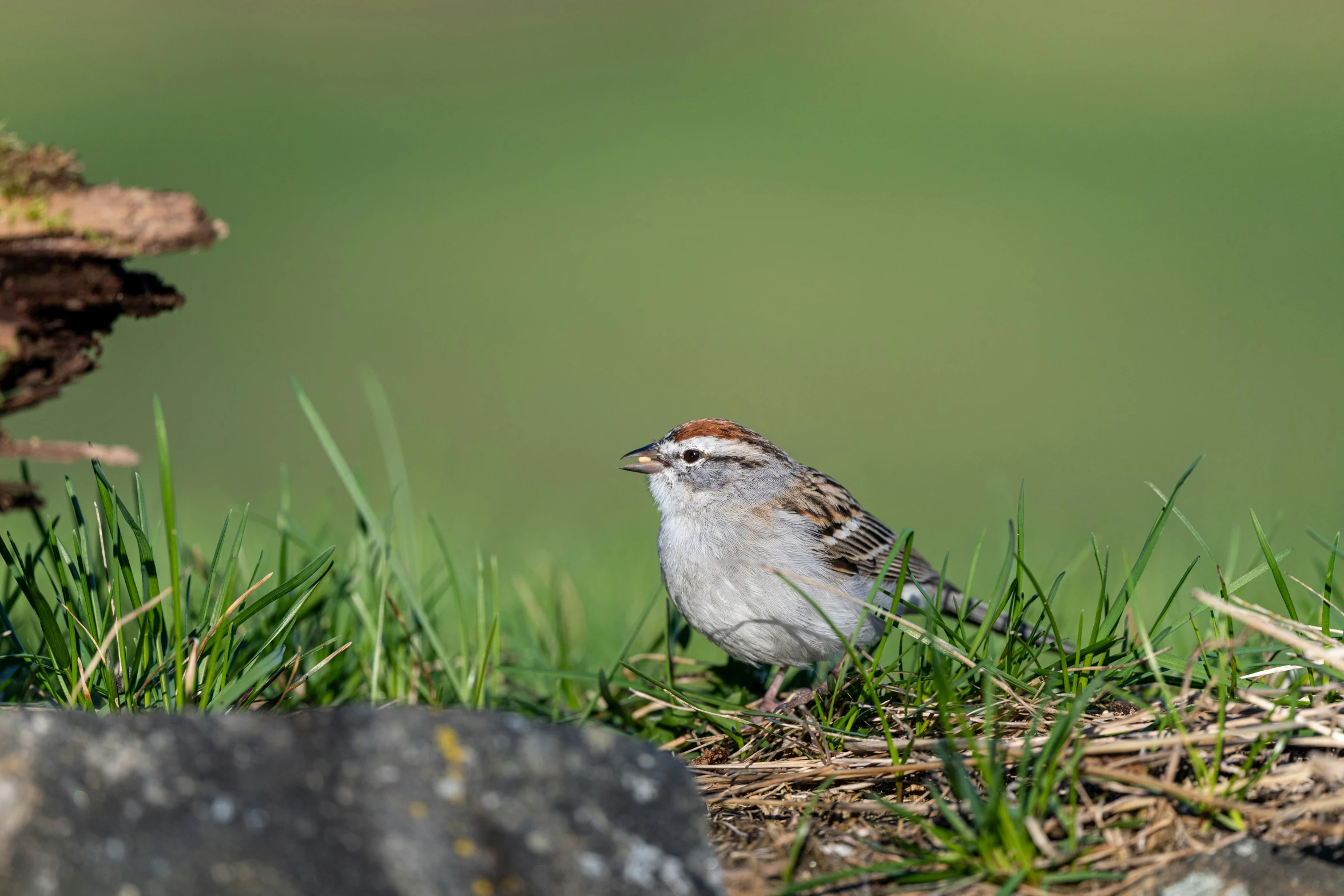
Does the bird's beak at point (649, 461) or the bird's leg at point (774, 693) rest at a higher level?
the bird's beak at point (649, 461)

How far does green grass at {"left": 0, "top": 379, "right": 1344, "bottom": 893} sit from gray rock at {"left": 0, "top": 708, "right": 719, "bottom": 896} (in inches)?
19.1

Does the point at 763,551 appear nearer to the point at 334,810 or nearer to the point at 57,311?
the point at 334,810

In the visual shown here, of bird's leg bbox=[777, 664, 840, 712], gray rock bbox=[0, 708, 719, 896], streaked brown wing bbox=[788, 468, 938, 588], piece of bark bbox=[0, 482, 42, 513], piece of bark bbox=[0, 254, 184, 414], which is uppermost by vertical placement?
piece of bark bbox=[0, 254, 184, 414]

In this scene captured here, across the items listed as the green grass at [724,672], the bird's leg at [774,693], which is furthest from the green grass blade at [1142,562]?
the bird's leg at [774,693]

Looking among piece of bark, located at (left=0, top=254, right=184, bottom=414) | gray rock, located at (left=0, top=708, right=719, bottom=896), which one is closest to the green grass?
piece of bark, located at (left=0, top=254, right=184, bottom=414)

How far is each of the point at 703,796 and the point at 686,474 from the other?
2.00 meters

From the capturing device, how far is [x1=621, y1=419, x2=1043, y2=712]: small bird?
4352 millimetres

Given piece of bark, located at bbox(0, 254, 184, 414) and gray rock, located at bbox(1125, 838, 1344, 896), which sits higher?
piece of bark, located at bbox(0, 254, 184, 414)

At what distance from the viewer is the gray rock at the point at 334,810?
86.8 inches

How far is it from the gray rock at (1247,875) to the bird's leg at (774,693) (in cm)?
176

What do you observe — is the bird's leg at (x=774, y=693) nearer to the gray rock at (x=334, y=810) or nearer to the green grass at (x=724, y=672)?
the green grass at (x=724, y=672)

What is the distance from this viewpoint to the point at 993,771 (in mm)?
2498

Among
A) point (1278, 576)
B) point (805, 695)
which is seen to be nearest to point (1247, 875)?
point (1278, 576)

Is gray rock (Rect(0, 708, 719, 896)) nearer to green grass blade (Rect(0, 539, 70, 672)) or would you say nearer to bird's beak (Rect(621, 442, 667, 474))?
green grass blade (Rect(0, 539, 70, 672))
